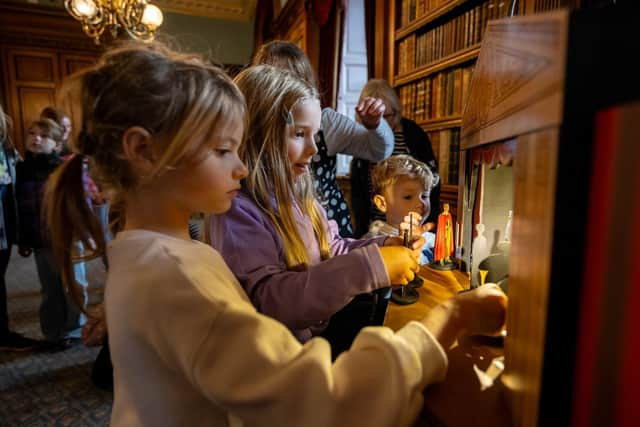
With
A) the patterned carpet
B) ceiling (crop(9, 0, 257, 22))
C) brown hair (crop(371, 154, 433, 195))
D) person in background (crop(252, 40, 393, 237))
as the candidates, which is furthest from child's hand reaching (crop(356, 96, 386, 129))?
ceiling (crop(9, 0, 257, 22))

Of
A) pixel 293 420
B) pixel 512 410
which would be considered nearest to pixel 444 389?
pixel 512 410

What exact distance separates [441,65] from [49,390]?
260 cm

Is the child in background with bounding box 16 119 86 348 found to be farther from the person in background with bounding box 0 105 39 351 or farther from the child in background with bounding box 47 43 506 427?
the child in background with bounding box 47 43 506 427

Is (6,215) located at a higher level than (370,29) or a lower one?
lower

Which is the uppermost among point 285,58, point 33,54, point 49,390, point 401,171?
point 33,54

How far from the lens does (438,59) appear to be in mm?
2275

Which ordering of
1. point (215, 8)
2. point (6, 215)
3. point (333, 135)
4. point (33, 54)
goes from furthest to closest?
point (215, 8), point (33, 54), point (6, 215), point (333, 135)

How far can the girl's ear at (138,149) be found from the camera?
53 cm

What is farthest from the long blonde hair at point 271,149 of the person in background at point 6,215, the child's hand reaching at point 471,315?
the person in background at point 6,215

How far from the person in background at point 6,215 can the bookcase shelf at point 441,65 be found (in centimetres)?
225

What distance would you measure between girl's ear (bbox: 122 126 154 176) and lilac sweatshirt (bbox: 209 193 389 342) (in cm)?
24

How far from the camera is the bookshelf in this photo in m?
2.06

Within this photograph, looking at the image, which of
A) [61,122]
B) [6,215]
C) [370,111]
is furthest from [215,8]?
[370,111]

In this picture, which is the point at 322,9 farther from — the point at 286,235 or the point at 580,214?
the point at 580,214
